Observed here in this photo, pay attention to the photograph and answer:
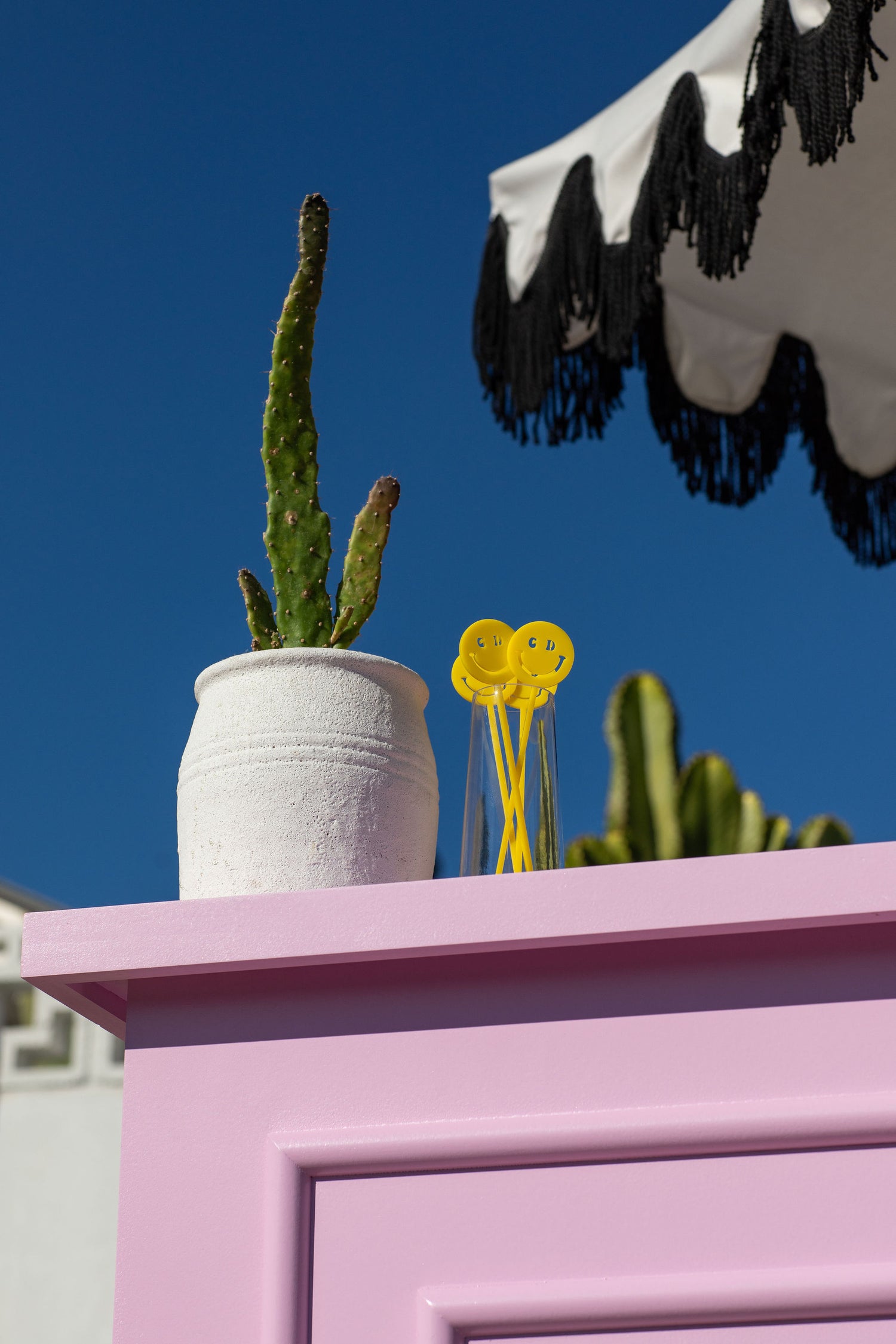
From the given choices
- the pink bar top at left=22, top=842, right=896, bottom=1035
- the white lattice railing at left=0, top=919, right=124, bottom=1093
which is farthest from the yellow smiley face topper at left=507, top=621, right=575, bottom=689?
the white lattice railing at left=0, top=919, right=124, bottom=1093

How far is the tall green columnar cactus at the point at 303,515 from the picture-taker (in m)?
0.87

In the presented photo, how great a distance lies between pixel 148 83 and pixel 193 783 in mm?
5581

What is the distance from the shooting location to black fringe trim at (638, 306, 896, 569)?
1.95m

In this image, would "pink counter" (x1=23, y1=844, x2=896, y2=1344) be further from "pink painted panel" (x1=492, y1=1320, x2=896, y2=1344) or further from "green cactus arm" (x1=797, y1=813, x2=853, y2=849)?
"green cactus arm" (x1=797, y1=813, x2=853, y2=849)

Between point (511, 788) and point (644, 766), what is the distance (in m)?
4.17

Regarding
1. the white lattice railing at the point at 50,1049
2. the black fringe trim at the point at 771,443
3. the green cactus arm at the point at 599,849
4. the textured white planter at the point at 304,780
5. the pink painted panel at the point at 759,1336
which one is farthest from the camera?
the green cactus arm at the point at 599,849

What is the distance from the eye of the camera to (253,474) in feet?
3.84

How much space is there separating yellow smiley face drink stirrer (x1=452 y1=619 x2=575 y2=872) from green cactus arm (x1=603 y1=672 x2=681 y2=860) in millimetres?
3853

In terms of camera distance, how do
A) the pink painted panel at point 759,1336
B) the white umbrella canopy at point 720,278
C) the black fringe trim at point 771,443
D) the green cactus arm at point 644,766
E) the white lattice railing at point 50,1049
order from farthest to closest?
the green cactus arm at point 644,766 < the white lattice railing at point 50,1049 < the black fringe trim at point 771,443 < the white umbrella canopy at point 720,278 < the pink painted panel at point 759,1336

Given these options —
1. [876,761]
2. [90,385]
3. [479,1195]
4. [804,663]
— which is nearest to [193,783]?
[479,1195]

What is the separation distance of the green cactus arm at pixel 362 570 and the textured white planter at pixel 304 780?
9 centimetres

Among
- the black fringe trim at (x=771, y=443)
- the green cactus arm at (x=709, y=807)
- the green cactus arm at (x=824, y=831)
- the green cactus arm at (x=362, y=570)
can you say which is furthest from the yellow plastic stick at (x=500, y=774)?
the green cactus arm at (x=824, y=831)

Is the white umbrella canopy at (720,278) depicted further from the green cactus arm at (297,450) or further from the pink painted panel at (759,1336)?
the pink painted panel at (759,1336)

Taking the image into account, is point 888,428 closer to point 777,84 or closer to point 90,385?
point 777,84
